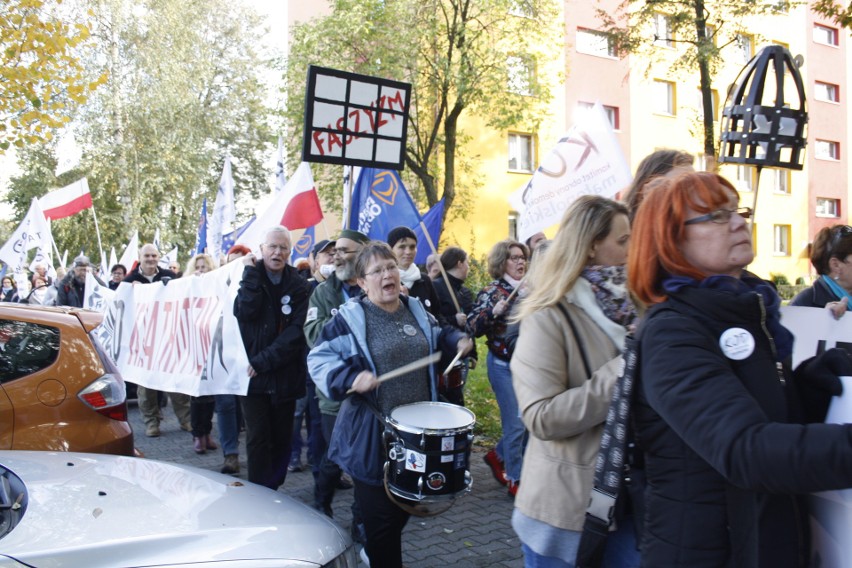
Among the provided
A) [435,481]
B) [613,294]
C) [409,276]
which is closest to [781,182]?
[409,276]

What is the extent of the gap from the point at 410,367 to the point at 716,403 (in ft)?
7.49

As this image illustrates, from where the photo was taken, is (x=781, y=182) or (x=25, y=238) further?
(x=781, y=182)

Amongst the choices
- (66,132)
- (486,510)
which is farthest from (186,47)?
(486,510)

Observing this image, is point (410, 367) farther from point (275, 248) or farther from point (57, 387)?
point (57, 387)

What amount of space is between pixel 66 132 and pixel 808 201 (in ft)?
111

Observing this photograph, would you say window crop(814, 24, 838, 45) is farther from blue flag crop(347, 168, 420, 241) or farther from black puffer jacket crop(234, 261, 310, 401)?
black puffer jacket crop(234, 261, 310, 401)

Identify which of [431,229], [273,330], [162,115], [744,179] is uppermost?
[162,115]

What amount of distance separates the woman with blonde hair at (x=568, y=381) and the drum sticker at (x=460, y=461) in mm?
981

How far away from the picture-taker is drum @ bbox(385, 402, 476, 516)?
11.0 feet

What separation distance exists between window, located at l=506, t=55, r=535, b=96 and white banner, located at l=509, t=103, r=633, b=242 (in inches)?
771

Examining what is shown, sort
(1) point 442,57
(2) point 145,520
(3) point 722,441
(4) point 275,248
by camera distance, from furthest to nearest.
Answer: (1) point 442,57 → (4) point 275,248 → (2) point 145,520 → (3) point 722,441

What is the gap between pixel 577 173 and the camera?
5.89 meters

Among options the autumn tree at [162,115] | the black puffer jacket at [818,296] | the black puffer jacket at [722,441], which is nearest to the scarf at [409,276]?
the black puffer jacket at [818,296]

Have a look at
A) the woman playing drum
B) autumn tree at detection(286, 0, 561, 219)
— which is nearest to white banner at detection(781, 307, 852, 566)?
the woman playing drum
